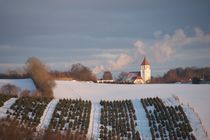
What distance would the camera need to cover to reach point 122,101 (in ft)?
152

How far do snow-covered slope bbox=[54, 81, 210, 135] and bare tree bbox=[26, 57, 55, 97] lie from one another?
1.02 meters

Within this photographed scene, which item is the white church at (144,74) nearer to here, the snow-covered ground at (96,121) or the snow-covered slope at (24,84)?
the snow-covered slope at (24,84)

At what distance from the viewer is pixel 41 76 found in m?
56.1

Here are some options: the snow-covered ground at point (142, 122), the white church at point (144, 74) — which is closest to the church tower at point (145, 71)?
→ the white church at point (144, 74)

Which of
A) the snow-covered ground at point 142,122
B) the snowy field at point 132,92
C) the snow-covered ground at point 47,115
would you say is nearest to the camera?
the snow-covered ground at point 142,122

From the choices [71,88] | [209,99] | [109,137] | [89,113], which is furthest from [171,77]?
[109,137]

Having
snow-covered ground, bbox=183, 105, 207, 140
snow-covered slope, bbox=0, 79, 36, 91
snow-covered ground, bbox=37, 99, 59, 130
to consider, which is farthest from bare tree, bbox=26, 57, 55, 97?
snow-covered ground, bbox=183, 105, 207, 140

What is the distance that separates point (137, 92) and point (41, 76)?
1148 centimetres

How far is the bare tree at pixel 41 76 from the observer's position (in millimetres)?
54188

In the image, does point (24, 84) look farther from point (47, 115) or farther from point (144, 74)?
point (144, 74)

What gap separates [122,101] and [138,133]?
10.7m

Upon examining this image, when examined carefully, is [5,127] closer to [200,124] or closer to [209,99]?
[200,124]

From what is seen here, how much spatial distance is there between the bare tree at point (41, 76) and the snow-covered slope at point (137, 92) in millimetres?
1017

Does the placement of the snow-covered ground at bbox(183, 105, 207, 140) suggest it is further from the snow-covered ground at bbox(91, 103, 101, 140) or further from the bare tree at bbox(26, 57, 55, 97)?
the bare tree at bbox(26, 57, 55, 97)
